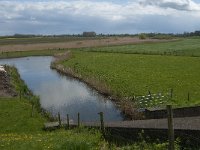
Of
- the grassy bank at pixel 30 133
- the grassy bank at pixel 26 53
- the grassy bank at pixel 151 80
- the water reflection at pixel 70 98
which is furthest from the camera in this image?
the grassy bank at pixel 26 53

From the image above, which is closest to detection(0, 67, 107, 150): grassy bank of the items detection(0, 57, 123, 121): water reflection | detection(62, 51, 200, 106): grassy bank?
detection(0, 57, 123, 121): water reflection

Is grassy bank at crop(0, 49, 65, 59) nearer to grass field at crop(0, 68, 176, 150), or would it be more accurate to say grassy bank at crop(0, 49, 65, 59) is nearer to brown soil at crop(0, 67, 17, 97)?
brown soil at crop(0, 67, 17, 97)

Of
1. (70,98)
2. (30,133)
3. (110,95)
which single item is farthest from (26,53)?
(30,133)

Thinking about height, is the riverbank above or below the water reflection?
above

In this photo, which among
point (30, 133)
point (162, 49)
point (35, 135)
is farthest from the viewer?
point (162, 49)

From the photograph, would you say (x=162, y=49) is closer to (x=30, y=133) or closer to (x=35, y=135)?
(x=30, y=133)

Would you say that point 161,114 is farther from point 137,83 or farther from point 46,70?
point 46,70

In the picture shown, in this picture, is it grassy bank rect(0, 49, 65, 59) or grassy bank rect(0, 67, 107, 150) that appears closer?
grassy bank rect(0, 67, 107, 150)

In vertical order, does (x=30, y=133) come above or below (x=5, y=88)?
below

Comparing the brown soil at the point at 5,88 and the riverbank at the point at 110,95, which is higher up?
the brown soil at the point at 5,88

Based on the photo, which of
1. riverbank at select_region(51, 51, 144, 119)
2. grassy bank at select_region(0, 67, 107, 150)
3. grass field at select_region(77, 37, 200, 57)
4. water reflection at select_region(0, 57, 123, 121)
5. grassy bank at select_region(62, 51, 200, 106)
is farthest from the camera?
grass field at select_region(77, 37, 200, 57)

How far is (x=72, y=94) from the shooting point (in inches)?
1950

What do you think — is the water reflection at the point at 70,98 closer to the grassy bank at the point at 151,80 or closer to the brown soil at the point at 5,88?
the grassy bank at the point at 151,80

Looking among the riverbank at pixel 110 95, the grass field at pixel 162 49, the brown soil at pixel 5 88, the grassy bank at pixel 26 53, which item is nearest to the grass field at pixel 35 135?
the brown soil at pixel 5 88
